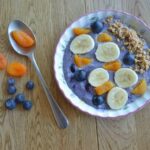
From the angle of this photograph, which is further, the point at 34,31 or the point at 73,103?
the point at 34,31

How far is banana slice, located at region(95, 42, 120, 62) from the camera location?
37.0 inches

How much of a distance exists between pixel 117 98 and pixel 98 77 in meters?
0.08

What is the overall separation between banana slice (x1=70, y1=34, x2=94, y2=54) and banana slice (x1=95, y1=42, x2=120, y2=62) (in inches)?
1.2

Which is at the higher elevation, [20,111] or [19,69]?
[19,69]

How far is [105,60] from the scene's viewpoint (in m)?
0.94

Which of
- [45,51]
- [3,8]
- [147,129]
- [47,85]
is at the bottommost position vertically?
[147,129]

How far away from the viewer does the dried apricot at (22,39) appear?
0.98 metres

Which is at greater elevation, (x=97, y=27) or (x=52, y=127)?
(x=97, y=27)

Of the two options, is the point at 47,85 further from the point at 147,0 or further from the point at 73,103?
the point at 147,0

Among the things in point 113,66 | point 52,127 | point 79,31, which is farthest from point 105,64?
point 52,127

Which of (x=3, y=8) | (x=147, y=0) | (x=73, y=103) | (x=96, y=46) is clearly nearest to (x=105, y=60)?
(x=96, y=46)

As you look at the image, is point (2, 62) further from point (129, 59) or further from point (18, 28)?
point (129, 59)

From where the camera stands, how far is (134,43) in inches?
37.3

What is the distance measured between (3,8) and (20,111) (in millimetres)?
332
